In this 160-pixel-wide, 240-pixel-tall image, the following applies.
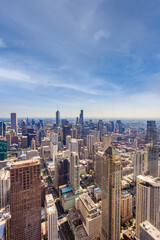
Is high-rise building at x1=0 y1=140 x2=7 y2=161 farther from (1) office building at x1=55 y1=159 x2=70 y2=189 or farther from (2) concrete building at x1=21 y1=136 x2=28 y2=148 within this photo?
(1) office building at x1=55 y1=159 x2=70 y2=189

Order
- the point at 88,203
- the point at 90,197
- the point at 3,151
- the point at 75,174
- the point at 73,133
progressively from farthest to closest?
the point at 73,133
the point at 3,151
the point at 75,174
the point at 90,197
the point at 88,203

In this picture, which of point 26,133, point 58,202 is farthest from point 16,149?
point 58,202

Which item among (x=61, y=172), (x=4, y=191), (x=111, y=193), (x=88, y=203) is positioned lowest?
(x=4, y=191)

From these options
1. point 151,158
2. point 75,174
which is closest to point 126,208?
point 75,174

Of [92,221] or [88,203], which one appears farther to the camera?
[88,203]

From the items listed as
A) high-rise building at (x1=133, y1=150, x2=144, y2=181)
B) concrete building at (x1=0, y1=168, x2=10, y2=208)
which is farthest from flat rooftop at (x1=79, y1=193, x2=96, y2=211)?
high-rise building at (x1=133, y1=150, x2=144, y2=181)

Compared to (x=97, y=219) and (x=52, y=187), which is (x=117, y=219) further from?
(x=52, y=187)

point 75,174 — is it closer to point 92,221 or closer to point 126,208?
point 92,221
